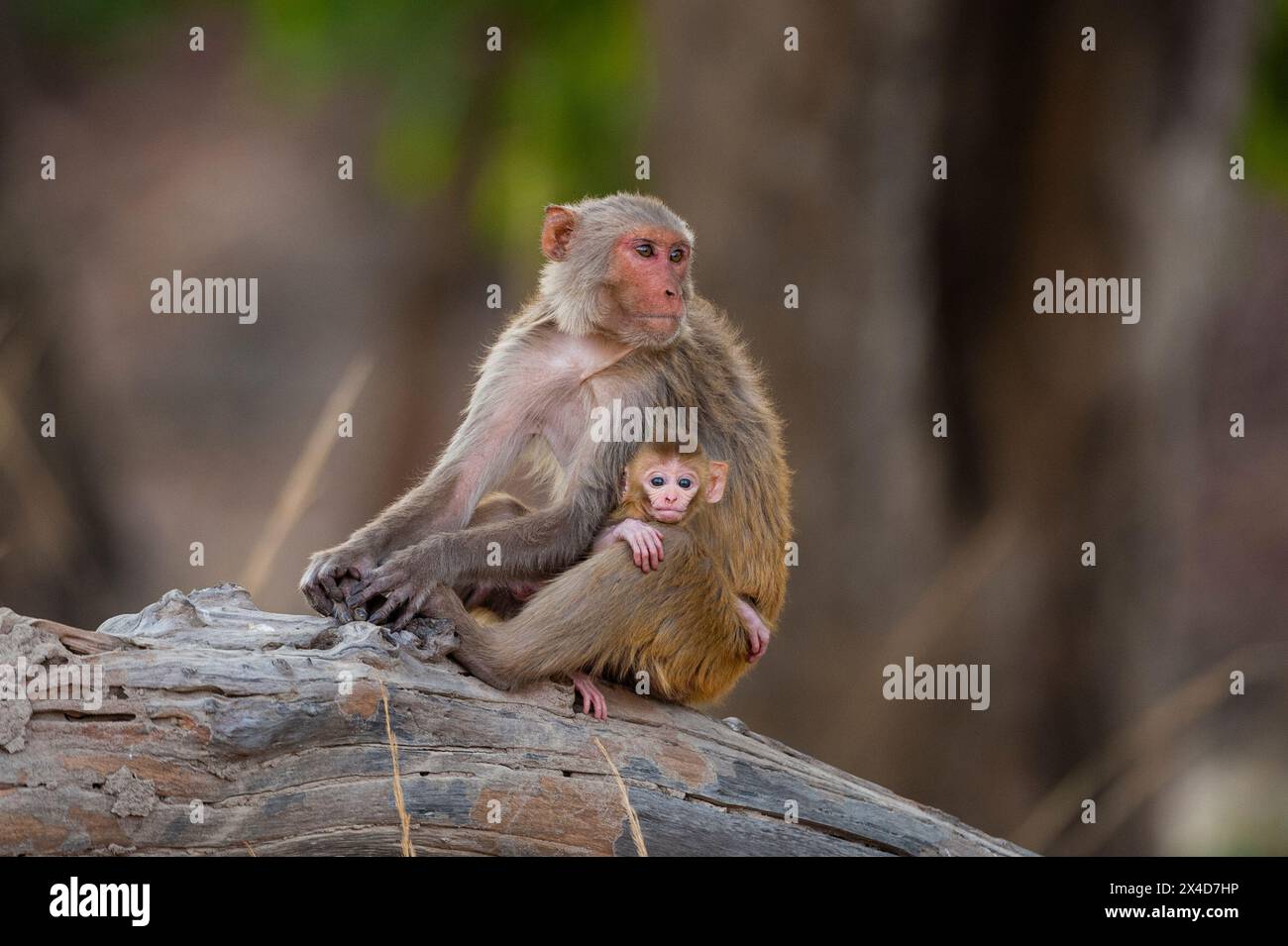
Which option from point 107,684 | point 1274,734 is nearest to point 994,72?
point 107,684

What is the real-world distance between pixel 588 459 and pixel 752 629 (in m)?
1.13

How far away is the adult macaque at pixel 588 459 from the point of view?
606 cm

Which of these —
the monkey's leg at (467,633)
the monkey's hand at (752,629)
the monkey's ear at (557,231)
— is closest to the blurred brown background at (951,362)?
the monkey's ear at (557,231)

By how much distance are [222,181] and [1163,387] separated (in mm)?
15949

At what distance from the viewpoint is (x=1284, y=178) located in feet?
51.2

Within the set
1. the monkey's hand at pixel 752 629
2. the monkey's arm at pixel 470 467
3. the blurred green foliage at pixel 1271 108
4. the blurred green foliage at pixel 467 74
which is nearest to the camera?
the monkey's arm at pixel 470 467

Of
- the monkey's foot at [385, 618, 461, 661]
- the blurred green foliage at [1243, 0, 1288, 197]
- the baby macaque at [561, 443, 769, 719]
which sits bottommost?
the monkey's foot at [385, 618, 461, 661]

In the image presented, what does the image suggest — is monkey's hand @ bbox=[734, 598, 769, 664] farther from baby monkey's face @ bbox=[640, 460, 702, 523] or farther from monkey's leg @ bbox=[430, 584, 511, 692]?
monkey's leg @ bbox=[430, 584, 511, 692]

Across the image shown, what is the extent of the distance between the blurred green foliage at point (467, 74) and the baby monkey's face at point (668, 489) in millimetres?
9867

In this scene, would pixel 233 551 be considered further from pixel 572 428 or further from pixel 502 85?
pixel 572 428

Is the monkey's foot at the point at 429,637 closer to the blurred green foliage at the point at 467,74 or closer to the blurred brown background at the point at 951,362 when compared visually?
the blurred brown background at the point at 951,362

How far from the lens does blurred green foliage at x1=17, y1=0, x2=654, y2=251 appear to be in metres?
15.8

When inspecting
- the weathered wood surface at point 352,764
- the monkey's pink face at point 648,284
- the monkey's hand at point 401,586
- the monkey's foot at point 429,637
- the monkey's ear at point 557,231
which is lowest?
the weathered wood surface at point 352,764

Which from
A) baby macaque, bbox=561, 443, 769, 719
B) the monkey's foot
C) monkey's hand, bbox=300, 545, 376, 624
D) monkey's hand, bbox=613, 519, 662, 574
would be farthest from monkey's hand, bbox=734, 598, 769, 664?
monkey's hand, bbox=300, 545, 376, 624
